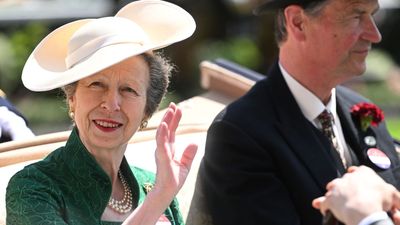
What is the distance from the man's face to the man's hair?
0.05ft

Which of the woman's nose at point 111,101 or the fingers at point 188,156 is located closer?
the fingers at point 188,156

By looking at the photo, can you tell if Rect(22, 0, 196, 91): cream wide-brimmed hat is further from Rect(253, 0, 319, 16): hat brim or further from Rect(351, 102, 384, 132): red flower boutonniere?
Rect(351, 102, 384, 132): red flower boutonniere

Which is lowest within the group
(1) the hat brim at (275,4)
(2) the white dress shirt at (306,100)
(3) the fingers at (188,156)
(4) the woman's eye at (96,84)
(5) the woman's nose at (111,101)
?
(2) the white dress shirt at (306,100)

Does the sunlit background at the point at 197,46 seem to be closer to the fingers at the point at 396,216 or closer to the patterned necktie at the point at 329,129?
the patterned necktie at the point at 329,129

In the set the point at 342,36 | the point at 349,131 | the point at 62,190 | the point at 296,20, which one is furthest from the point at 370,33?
the point at 62,190

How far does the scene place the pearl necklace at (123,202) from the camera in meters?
3.21

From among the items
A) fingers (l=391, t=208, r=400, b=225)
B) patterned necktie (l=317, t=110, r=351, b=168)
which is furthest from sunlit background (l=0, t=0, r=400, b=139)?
fingers (l=391, t=208, r=400, b=225)

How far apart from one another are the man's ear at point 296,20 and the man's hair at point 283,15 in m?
0.02

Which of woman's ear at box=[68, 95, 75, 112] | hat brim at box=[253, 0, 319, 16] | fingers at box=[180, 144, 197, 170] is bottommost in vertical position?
fingers at box=[180, 144, 197, 170]

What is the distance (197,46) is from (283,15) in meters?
10.5

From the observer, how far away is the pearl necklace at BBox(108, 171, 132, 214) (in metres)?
3.21

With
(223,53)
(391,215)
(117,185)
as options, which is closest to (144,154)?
(117,185)

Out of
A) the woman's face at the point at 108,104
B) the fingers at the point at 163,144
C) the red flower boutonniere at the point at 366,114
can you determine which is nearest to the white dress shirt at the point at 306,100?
the red flower boutonniere at the point at 366,114

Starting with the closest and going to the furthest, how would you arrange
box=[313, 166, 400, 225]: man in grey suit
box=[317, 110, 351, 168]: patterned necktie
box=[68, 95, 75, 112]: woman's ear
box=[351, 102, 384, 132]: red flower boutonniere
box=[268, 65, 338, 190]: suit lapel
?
box=[313, 166, 400, 225]: man in grey suit
box=[68, 95, 75, 112]: woman's ear
box=[268, 65, 338, 190]: suit lapel
box=[317, 110, 351, 168]: patterned necktie
box=[351, 102, 384, 132]: red flower boutonniere
